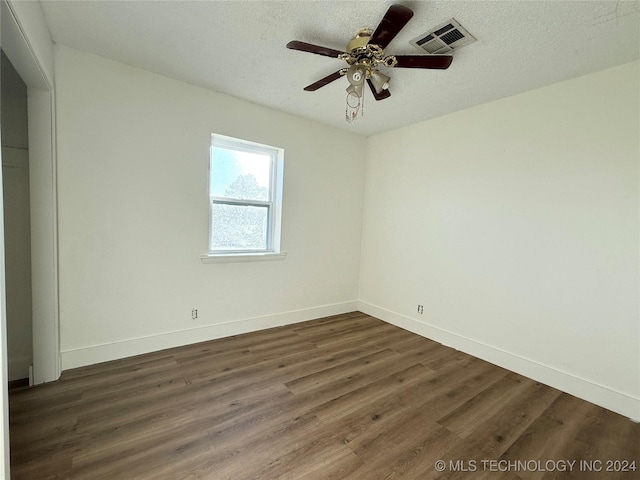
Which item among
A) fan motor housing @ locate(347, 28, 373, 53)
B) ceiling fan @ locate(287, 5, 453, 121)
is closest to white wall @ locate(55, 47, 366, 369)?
ceiling fan @ locate(287, 5, 453, 121)

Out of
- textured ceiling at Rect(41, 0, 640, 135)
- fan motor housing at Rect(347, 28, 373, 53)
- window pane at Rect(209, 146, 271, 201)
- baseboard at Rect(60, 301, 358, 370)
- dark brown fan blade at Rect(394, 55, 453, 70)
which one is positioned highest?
textured ceiling at Rect(41, 0, 640, 135)

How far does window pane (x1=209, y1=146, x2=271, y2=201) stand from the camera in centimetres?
304

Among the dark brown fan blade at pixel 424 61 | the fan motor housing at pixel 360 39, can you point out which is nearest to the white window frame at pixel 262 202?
the fan motor housing at pixel 360 39

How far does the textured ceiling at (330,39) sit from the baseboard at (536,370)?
243 cm

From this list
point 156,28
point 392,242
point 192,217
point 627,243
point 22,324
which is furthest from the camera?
point 392,242

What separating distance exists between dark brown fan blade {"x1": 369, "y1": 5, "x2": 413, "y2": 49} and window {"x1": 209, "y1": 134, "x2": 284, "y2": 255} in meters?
1.81

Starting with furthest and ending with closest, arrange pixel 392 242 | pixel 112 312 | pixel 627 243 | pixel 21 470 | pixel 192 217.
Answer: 1. pixel 392 242
2. pixel 192 217
3. pixel 112 312
4. pixel 627 243
5. pixel 21 470

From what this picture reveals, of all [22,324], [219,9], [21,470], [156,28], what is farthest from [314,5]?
[22,324]

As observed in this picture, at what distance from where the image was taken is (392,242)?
380 centimetres

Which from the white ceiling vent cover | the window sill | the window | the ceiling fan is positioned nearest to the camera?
the ceiling fan

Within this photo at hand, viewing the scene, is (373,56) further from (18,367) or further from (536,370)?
(18,367)

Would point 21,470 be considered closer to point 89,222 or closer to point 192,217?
point 89,222

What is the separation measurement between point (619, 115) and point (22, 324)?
482 centimetres

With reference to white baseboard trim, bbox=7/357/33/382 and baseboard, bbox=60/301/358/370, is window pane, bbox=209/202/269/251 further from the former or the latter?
white baseboard trim, bbox=7/357/33/382
